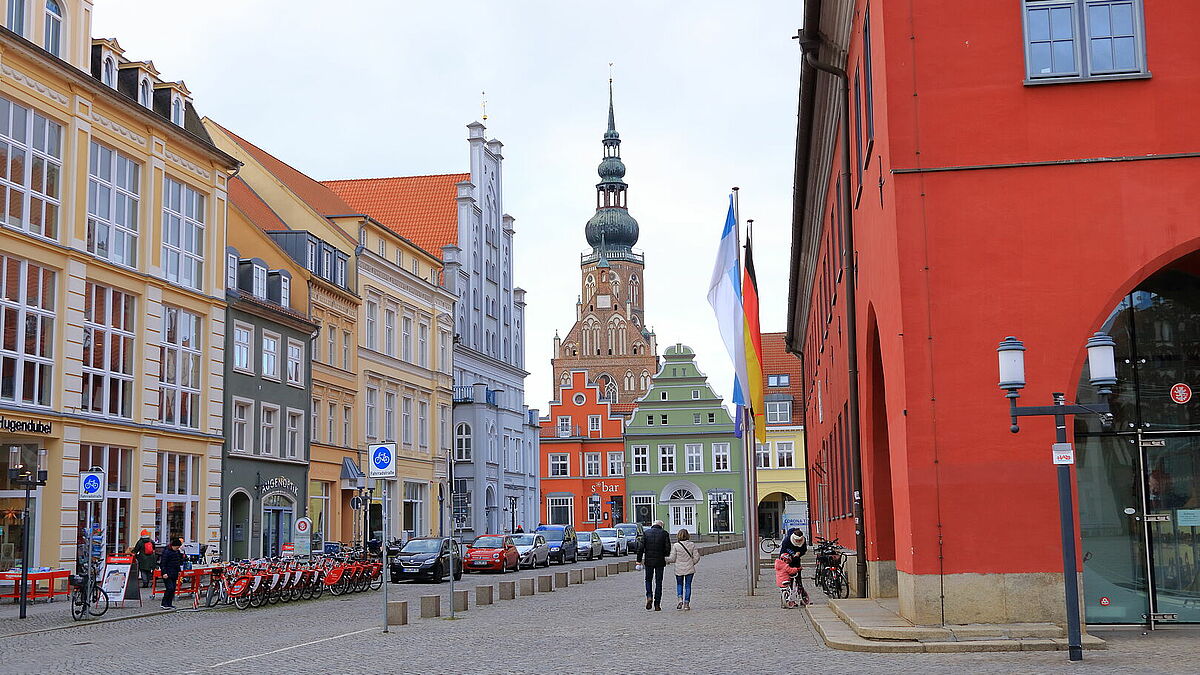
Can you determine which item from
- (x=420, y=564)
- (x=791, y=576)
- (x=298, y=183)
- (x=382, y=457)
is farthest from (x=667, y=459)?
(x=382, y=457)

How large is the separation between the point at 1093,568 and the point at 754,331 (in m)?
13.2

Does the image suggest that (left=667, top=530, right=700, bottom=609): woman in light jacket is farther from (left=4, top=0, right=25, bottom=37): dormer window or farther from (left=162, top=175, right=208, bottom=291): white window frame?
(left=4, top=0, right=25, bottom=37): dormer window

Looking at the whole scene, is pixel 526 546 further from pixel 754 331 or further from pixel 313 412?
pixel 754 331

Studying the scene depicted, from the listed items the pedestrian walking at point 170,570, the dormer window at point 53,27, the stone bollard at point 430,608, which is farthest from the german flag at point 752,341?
the dormer window at point 53,27

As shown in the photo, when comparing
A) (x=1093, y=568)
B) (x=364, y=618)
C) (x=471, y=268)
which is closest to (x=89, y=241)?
(x=364, y=618)

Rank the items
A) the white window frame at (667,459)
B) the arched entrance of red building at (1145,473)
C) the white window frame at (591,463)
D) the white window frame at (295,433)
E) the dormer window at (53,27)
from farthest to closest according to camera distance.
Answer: the white window frame at (591,463)
the white window frame at (667,459)
the white window frame at (295,433)
the dormer window at (53,27)
the arched entrance of red building at (1145,473)

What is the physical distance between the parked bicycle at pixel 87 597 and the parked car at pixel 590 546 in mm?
36237

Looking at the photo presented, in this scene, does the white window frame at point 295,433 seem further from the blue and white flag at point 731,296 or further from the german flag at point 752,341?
the blue and white flag at point 731,296

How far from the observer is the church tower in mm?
146625

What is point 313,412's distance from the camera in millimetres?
50062

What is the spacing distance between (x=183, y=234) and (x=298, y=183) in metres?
19.6

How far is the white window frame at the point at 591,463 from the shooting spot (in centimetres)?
10356

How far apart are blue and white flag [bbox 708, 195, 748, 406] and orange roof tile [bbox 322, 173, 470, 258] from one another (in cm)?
4284

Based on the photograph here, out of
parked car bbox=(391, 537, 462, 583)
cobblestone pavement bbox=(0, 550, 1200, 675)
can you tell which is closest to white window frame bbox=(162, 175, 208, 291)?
parked car bbox=(391, 537, 462, 583)
